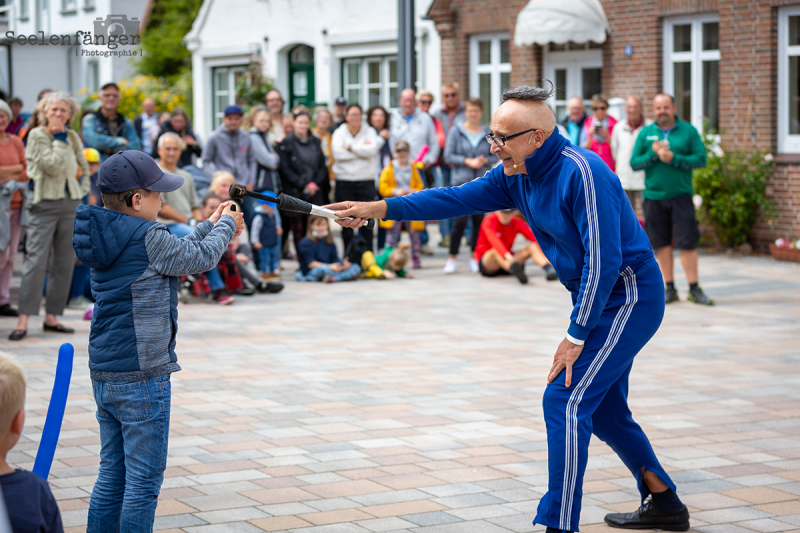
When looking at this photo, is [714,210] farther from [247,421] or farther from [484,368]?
[247,421]

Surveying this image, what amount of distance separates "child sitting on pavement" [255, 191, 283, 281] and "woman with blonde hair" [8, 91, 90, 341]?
3459 millimetres

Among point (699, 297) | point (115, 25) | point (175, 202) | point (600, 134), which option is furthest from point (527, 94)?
point (115, 25)

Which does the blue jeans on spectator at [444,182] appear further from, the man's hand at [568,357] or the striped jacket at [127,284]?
the striped jacket at [127,284]

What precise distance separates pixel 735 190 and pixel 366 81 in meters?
10.7

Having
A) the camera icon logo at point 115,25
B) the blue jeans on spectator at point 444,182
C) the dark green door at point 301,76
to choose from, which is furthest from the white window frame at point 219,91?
the blue jeans on spectator at point 444,182

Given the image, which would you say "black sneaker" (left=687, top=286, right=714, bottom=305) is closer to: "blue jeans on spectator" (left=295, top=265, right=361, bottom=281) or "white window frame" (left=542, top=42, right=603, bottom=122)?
"blue jeans on spectator" (left=295, top=265, right=361, bottom=281)

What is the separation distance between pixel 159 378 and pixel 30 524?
134 centimetres

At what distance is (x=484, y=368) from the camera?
26.0 feet

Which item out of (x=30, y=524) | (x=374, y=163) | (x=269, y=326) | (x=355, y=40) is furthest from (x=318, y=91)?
(x=30, y=524)

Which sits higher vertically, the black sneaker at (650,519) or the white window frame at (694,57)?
the white window frame at (694,57)

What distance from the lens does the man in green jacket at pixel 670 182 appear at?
1069 cm

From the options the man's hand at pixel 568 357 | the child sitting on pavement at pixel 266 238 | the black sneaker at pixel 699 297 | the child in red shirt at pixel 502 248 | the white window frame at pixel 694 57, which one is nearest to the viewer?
the man's hand at pixel 568 357

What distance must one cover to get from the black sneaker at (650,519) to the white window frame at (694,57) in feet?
41.5

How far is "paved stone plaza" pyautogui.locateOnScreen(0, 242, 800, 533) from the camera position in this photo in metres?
4.80
